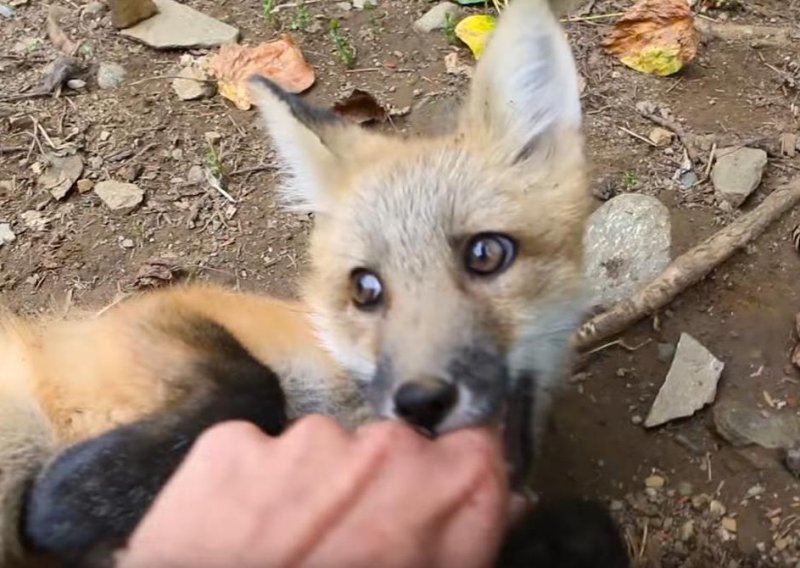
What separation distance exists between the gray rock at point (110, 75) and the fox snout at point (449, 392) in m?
2.52

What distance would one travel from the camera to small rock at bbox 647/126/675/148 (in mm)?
4191

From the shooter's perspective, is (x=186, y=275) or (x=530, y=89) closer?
(x=530, y=89)

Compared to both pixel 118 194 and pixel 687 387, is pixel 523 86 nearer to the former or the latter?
pixel 687 387

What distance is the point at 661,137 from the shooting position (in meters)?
4.20

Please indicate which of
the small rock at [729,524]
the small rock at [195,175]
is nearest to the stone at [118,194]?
the small rock at [195,175]

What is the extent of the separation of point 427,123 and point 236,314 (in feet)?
5.31

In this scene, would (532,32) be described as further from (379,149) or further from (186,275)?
(186,275)

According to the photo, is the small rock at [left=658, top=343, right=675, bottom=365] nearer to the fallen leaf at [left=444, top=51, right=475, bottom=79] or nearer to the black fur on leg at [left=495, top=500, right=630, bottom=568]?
the black fur on leg at [left=495, top=500, right=630, bottom=568]

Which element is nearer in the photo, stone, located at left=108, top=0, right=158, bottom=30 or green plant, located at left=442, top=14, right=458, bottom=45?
green plant, located at left=442, top=14, right=458, bottom=45

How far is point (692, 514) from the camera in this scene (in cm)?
317

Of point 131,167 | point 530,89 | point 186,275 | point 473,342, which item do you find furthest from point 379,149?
point 131,167

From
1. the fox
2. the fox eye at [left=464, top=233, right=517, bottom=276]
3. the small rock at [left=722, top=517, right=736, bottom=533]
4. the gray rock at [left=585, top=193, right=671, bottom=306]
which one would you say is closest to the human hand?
the fox

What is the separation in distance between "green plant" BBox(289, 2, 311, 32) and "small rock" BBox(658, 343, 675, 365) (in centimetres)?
211

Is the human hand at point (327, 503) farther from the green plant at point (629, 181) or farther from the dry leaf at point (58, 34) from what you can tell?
the dry leaf at point (58, 34)
